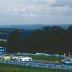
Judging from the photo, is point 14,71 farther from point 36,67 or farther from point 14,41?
point 14,41

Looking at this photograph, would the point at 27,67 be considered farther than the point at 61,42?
No

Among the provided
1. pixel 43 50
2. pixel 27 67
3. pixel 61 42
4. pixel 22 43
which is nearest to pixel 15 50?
pixel 22 43

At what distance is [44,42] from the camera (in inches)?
3526

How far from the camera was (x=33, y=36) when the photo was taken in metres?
94.0

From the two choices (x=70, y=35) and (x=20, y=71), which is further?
(x=70, y=35)

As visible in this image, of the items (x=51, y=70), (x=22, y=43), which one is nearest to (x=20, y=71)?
(x=51, y=70)

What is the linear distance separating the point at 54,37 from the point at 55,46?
4.50 m

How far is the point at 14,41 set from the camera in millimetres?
93688

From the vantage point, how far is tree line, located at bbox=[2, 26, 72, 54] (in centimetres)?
8475

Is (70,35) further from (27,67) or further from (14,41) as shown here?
(27,67)

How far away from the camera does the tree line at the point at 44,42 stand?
84.8 m

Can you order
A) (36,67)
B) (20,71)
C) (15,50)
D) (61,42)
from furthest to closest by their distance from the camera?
(15,50)
(61,42)
(36,67)
(20,71)

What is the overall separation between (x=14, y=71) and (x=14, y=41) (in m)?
50.1

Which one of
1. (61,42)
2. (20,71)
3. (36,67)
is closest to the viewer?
(20,71)
